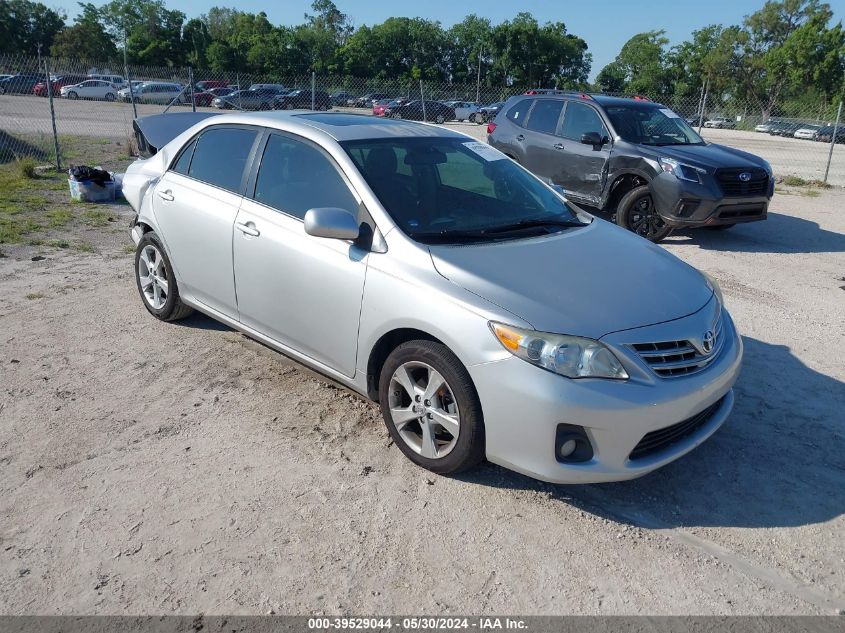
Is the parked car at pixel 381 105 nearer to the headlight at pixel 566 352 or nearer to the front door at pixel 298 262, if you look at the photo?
the front door at pixel 298 262

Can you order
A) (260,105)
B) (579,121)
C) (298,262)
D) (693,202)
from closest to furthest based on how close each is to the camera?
(298,262) < (693,202) < (579,121) < (260,105)

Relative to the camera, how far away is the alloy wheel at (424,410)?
3352 millimetres

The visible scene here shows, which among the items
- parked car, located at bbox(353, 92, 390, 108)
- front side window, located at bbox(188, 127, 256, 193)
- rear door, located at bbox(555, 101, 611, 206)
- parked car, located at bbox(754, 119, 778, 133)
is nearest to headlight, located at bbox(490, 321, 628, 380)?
front side window, located at bbox(188, 127, 256, 193)

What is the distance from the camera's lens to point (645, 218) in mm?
8883

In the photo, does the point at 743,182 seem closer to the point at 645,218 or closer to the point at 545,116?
the point at 645,218

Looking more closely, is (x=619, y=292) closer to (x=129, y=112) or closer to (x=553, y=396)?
(x=553, y=396)

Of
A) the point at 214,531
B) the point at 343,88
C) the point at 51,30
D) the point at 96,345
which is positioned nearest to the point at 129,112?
the point at 343,88

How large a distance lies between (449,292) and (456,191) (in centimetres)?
117

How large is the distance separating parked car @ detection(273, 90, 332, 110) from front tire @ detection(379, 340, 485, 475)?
1014 inches

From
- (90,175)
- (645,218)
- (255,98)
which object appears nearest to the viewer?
(645,218)

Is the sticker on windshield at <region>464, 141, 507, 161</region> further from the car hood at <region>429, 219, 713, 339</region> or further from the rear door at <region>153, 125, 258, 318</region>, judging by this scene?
the rear door at <region>153, 125, 258, 318</region>

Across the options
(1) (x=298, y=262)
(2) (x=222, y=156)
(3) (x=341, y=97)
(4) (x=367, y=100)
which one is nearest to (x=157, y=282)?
(2) (x=222, y=156)

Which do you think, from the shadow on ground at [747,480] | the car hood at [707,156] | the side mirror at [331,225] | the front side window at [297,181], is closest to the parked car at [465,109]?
the car hood at [707,156]

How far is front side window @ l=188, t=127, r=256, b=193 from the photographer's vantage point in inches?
181
